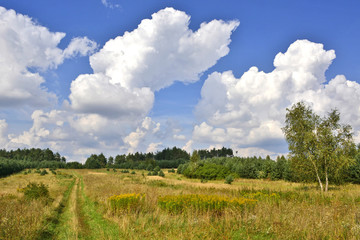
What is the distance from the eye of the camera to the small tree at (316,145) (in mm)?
27141

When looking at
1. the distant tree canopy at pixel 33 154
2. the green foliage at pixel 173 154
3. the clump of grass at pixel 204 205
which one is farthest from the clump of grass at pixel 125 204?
the distant tree canopy at pixel 33 154

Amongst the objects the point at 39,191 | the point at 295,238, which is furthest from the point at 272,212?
the point at 39,191

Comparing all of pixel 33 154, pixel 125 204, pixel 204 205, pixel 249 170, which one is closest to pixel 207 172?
pixel 249 170

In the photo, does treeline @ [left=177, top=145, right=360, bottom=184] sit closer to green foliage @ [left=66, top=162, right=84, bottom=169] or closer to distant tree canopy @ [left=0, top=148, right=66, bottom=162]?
green foliage @ [left=66, top=162, right=84, bottom=169]

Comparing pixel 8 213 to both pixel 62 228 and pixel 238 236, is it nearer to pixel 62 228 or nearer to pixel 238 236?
pixel 62 228

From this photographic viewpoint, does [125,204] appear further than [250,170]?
No

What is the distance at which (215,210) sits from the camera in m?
11.8

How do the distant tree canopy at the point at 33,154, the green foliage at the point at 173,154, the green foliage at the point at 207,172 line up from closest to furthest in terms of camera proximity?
1. the green foliage at the point at 207,172
2. the distant tree canopy at the point at 33,154
3. the green foliage at the point at 173,154

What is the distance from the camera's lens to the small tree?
27.1 meters

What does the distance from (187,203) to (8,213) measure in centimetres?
932

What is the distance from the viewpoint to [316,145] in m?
27.5

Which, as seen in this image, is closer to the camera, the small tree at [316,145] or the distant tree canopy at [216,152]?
the small tree at [316,145]

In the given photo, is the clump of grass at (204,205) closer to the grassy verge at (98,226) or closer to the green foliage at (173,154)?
the grassy verge at (98,226)

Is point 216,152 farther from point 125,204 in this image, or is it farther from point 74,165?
point 125,204
